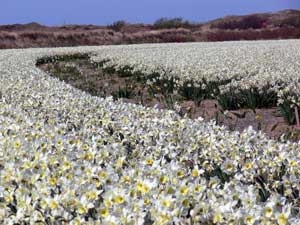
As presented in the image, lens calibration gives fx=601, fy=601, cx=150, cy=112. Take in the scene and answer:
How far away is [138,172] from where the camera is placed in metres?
4.27

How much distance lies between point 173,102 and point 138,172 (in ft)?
26.5

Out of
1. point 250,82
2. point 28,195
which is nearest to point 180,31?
point 250,82

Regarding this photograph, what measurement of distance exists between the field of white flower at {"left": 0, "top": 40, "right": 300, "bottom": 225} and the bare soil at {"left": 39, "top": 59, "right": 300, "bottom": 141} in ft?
4.97

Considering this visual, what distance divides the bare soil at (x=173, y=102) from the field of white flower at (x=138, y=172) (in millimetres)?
1515

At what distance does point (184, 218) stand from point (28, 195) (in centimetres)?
126

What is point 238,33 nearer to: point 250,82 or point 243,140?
point 250,82

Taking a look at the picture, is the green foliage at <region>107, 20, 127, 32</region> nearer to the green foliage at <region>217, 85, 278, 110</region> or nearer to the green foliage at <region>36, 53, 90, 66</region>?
the green foliage at <region>36, 53, 90, 66</region>

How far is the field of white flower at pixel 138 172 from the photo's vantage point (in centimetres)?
350

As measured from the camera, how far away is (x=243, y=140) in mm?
6148

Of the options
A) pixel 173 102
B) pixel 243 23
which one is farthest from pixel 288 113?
pixel 243 23

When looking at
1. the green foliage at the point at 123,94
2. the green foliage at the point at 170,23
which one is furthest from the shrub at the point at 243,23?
the green foliage at the point at 123,94

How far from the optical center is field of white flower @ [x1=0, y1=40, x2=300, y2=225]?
350 cm

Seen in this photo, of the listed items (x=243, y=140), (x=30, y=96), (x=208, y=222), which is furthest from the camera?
(x=30, y=96)

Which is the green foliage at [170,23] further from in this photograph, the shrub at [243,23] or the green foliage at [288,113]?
the green foliage at [288,113]
